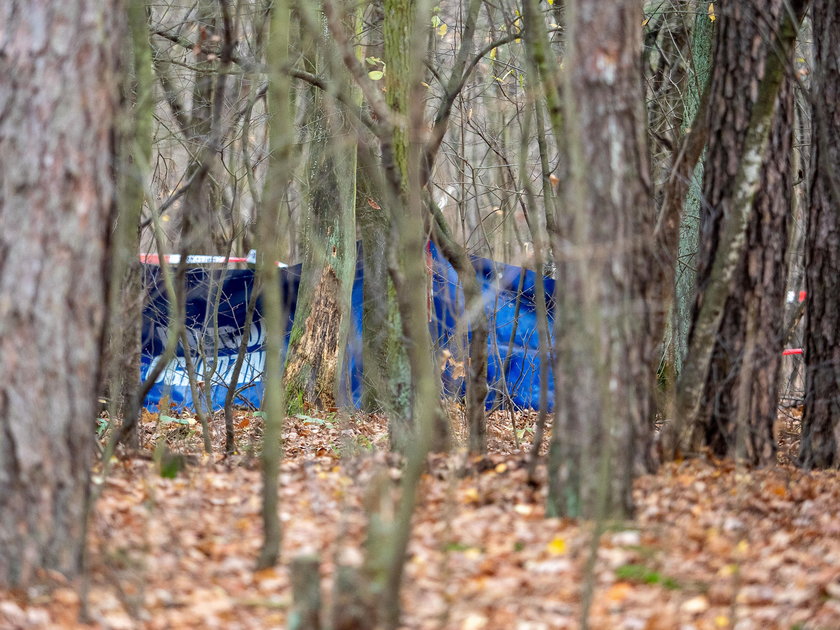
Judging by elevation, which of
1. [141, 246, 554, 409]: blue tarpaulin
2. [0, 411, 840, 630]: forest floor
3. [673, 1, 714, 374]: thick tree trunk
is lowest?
[0, 411, 840, 630]: forest floor

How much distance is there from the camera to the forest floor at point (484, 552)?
153 inches

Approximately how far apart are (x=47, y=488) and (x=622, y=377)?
2.72 meters

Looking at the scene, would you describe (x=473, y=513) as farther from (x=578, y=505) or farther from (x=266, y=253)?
(x=266, y=253)

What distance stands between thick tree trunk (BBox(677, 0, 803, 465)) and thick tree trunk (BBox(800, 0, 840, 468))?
0.67 metres

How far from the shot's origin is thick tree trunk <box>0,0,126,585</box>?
13.6 feet

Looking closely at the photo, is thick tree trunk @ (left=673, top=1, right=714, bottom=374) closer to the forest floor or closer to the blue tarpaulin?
the blue tarpaulin

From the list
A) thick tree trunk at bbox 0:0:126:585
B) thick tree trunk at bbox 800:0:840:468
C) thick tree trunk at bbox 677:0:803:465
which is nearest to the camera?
thick tree trunk at bbox 0:0:126:585

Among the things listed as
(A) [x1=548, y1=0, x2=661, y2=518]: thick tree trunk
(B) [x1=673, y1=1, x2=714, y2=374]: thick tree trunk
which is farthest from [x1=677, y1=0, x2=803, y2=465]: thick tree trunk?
(B) [x1=673, y1=1, x2=714, y2=374]: thick tree trunk

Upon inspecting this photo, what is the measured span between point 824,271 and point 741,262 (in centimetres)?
108

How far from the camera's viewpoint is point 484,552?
4.47 meters

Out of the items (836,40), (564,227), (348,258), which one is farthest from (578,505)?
(348,258)

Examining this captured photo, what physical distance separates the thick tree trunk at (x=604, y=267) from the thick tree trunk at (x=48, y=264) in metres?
2.19

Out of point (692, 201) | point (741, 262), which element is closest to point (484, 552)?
point (741, 262)

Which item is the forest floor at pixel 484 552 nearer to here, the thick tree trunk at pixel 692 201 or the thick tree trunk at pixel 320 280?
the thick tree trunk at pixel 692 201
